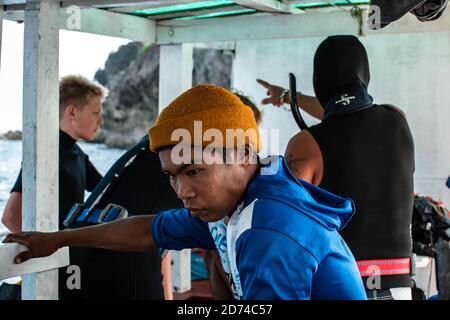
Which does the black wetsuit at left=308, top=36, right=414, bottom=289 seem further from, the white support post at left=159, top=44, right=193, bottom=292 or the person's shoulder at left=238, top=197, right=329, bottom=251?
the white support post at left=159, top=44, right=193, bottom=292

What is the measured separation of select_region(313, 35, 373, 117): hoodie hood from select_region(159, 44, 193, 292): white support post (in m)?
2.28

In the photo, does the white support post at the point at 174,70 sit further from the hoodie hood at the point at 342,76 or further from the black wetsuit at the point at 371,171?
the black wetsuit at the point at 371,171

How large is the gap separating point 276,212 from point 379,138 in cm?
124

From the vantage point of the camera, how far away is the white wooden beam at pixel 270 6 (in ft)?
11.3

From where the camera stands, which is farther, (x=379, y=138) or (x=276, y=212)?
(x=379, y=138)

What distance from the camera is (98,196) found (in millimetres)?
2715

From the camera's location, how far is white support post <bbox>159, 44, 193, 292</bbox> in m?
5.00

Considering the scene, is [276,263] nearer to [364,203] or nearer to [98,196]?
→ [364,203]

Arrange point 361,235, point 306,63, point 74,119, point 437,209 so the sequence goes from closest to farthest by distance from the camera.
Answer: point 361,235
point 74,119
point 437,209
point 306,63

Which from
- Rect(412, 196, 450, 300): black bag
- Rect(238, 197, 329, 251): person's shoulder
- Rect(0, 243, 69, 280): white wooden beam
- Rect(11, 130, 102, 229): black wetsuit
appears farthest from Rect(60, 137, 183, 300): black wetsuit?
Rect(412, 196, 450, 300): black bag

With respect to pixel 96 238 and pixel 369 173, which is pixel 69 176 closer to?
pixel 96 238

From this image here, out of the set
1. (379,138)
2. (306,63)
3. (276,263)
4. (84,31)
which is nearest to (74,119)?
(84,31)

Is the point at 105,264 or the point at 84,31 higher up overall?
the point at 84,31

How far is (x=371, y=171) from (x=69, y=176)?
158 centimetres
